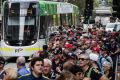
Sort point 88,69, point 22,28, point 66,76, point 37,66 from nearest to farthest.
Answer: point 66,76, point 37,66, point 88,69, point 22,28

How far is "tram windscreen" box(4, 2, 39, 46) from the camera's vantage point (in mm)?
30094

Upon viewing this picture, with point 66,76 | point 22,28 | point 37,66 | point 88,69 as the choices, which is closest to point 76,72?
point 37,66

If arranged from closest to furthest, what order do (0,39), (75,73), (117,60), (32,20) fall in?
1. (75,73)
2. (117,60)
3. (32,20)
4. (0,39)

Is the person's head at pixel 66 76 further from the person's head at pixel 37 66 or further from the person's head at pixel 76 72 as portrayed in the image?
the person's head at pixel 37 66

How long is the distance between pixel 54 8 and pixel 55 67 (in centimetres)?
2417

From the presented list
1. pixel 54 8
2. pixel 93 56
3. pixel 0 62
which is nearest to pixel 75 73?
pixel 0 62

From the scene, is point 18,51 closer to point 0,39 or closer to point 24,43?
point 24,43

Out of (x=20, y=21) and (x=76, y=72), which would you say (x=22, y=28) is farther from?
(x=76, y=72)

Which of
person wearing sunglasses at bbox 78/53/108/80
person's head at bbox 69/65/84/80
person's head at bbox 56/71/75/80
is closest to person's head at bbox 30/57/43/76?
person's head at bbox 69/65/84/80

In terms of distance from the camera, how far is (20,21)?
30.1 meters

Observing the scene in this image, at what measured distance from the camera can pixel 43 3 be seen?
3206cm

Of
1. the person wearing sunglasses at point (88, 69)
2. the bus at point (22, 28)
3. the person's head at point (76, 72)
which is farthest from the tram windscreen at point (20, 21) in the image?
the person's head at point (76, 72)

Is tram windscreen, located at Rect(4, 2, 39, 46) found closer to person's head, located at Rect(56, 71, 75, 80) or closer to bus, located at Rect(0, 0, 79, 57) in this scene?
bus, located at Rect(0, 0, 79, 57)

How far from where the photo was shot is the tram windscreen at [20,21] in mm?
30094
